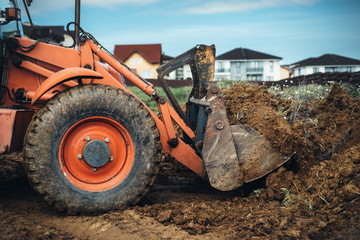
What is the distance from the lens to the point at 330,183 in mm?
3906

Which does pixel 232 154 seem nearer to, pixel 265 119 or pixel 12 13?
pixel 265 119

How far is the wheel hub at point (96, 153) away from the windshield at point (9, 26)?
6.40 ft

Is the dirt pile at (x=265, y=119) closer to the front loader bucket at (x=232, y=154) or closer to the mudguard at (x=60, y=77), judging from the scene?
the front loader bucket at (x=232, y=154)

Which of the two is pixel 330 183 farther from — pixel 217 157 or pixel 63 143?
pixel 63 143

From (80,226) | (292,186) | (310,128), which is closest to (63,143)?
(80,226)

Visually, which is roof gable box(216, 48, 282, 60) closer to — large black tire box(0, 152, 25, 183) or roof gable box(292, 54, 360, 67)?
roof gable box(292, 54, 360, 67)

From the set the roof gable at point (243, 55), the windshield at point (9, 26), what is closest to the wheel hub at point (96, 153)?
the windshield at point (9, 26)

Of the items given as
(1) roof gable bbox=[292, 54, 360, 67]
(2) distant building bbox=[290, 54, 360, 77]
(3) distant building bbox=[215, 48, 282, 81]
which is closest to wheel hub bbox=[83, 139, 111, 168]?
(3) distant building bbox=[215, 48, 282, 81]

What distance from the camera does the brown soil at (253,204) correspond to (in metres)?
3.22

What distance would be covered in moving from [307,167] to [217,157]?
116 centimetres

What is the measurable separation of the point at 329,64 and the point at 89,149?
65200mm

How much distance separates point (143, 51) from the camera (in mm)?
58625

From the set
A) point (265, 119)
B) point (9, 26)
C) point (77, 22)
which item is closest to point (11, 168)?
point (9, 26)

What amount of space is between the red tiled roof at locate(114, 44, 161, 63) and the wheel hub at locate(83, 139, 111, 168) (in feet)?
176
